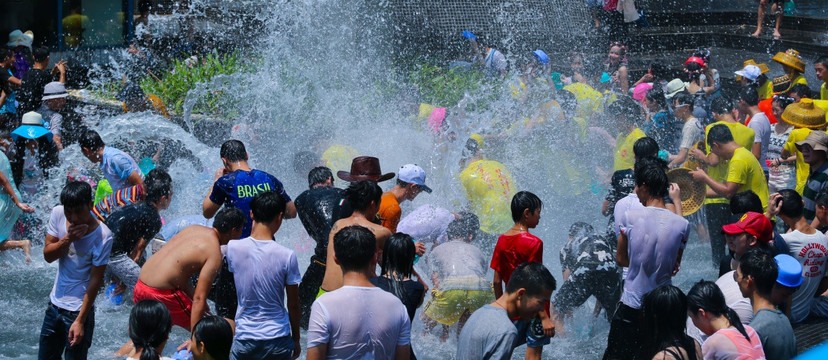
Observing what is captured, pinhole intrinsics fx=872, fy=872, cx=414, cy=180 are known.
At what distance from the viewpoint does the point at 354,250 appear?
418 cm

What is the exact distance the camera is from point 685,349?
4020 mm

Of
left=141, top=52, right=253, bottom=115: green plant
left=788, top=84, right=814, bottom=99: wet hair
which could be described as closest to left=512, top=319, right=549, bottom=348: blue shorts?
left=788, top=84, right=814, bottom=99: wet hair

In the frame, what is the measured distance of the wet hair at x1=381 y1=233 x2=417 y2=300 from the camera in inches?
190

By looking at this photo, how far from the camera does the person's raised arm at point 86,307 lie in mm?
5180

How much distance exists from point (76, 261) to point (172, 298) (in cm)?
63

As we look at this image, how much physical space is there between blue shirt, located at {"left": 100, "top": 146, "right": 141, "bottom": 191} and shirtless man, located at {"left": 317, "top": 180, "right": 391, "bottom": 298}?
2763mm

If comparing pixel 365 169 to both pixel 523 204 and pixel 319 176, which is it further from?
pixel 523 204

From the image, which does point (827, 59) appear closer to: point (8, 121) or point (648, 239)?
point (648, 239)

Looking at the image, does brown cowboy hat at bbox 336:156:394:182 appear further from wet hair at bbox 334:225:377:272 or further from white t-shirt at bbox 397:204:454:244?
wet hair at bbox 334:225:377:272

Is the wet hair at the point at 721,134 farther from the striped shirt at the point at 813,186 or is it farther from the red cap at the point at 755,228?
the red cap at the point at 755,228

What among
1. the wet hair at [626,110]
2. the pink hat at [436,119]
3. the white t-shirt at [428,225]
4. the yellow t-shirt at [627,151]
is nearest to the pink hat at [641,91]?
the wet hair at [626,110]

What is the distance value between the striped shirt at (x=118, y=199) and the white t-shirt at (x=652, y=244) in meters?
3.89

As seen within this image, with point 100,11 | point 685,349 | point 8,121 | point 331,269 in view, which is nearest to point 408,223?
point 331,269

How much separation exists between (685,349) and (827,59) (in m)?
7.06
